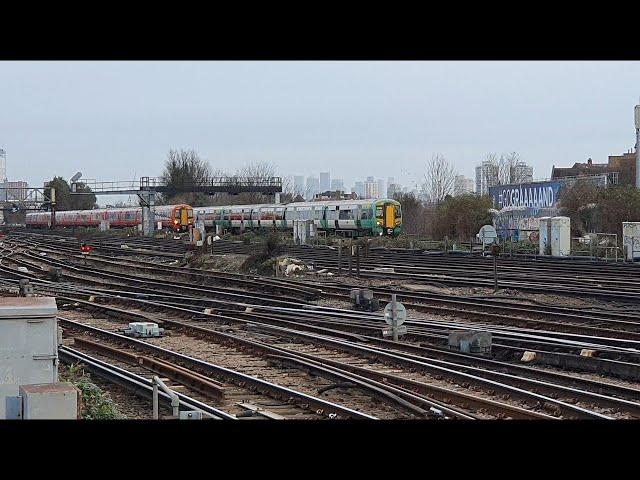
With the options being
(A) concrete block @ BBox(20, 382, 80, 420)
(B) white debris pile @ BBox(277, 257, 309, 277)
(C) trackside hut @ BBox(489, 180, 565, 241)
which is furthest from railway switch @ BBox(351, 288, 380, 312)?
(C) trackside hut @ BBox(489, 180, 565, 241)

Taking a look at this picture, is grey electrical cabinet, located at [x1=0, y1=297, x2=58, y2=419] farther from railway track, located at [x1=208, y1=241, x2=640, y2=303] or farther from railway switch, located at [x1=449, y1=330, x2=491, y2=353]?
railway track, located at [x1=208, y1=241, x2=640, y2=303]

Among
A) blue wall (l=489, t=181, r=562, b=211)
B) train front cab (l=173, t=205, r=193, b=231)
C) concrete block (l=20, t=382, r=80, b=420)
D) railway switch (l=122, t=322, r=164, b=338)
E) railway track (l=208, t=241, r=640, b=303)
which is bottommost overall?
railway switch (l=122, t=322, r=164, b=338)

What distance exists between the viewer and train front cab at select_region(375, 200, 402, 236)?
1810 inches

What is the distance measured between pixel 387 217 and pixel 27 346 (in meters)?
38.8

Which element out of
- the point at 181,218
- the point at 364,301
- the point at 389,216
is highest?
the point at 389,216

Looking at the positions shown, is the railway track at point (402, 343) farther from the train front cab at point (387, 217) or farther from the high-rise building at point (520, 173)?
the high-rise building at point (520, 173)

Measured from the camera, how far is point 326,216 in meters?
49.5

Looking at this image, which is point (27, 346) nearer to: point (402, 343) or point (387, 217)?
point (402, 343)

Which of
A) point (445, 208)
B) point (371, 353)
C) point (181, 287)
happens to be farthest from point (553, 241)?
point (371, 353)

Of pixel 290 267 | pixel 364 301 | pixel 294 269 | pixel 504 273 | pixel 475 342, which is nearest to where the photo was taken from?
pixel 475 342

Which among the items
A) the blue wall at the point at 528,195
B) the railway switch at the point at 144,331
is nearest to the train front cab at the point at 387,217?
the blue wall at the point at 528,195

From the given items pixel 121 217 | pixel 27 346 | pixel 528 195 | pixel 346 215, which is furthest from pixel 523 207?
pixel 27 346
